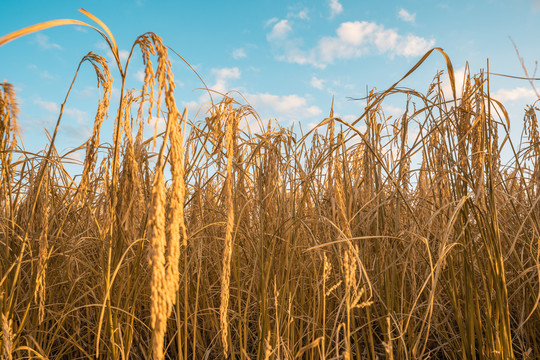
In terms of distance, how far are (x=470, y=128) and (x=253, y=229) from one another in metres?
1.05

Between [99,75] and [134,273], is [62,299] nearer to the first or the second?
[134,273]

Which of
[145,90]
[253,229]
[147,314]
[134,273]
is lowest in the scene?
[147,314]

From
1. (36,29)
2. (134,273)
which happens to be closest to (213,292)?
(134,273)

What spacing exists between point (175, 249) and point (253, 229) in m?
1.23

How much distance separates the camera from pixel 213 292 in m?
1.81

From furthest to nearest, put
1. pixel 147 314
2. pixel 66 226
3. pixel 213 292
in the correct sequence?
pixel 66 226 < pixel 213 292 < pixel 147 314

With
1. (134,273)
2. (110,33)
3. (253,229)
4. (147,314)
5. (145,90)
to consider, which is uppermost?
(110,33)

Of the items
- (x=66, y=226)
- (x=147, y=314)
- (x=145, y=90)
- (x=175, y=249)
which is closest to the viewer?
(x=175, y=249)

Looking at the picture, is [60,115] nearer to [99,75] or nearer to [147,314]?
[99,75]

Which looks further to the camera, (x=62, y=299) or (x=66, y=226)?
(x=66, y=226)

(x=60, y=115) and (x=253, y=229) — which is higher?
(x=60, y=115)

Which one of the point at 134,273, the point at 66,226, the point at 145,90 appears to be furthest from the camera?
the point at 66,226

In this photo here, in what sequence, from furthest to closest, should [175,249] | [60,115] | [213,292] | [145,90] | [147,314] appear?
[213,292] < [147,314] < [60,115] < [145,90] < [175,249]

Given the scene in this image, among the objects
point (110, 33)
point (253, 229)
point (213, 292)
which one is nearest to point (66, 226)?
point (213, 292)
